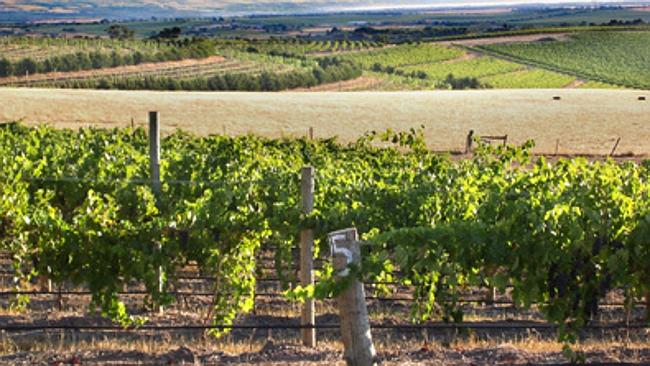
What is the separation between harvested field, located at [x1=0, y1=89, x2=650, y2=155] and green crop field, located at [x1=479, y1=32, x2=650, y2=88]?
45435 mm

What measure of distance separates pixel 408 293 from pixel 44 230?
6.19 meters

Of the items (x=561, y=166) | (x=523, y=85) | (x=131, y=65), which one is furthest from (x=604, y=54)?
(x=561, y=166)

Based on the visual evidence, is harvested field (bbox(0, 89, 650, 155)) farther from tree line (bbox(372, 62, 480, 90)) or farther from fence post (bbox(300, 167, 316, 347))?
tree line (bbox(372, 62, 480, 90))

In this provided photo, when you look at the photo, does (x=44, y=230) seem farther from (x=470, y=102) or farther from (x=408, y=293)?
(x=470, y=102)

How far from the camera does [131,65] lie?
307 ft

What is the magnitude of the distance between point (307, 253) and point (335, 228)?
45 centimetres

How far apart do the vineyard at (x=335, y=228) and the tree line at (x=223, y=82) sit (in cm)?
6754

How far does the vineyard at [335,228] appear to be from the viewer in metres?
9.37

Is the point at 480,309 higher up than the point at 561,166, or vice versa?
the point at 561,166

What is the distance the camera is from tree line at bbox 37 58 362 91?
8231 cm

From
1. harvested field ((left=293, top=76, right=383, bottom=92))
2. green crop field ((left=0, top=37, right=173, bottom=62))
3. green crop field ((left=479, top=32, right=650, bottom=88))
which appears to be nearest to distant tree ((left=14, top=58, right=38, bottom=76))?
green crop field ((left=0, top=37, right=173, bottom=62))

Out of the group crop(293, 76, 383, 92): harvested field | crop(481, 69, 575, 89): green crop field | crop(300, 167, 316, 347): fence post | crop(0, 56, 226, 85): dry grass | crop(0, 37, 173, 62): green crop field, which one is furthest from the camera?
crop(481, 69, 575, 89): green crop field

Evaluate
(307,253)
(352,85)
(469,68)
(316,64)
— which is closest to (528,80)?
(469,68)

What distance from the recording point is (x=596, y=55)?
414 ft
